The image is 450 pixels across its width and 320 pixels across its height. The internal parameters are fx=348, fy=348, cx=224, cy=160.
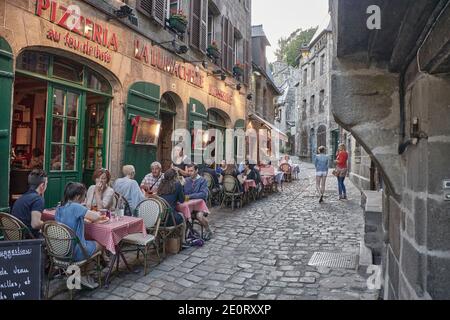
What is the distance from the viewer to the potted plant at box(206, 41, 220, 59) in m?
11.4

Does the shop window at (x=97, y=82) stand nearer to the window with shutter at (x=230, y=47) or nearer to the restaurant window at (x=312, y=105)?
the window with shutter at (x=230, y=47)

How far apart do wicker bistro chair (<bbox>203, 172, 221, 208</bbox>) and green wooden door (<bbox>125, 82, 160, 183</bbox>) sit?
62.7 inches

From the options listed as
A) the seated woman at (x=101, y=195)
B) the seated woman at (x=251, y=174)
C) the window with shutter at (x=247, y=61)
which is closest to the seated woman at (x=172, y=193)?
the seated woman at (x=101, y=195)

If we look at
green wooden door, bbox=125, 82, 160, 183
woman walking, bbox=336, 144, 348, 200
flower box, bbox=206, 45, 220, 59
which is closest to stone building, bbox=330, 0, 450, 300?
green wooden door, bbox=125, 82, 160, 183

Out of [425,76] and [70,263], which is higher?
[425,76]

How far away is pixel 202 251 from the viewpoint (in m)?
5.38

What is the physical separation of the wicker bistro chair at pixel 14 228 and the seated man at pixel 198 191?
282cm

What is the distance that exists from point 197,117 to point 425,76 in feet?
30.5

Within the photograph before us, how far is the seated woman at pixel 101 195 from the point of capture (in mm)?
4941

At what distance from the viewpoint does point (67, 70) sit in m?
6.39

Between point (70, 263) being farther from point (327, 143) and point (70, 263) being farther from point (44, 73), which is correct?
point (327, 143)

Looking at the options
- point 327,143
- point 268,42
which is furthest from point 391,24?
point 327,143

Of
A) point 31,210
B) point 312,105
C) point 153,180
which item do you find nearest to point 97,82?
point 153,180

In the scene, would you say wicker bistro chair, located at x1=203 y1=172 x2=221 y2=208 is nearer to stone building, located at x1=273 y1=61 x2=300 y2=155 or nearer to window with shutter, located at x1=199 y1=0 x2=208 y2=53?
window with shutter, located at x1=199 y1=0 x2=208 y2=53
